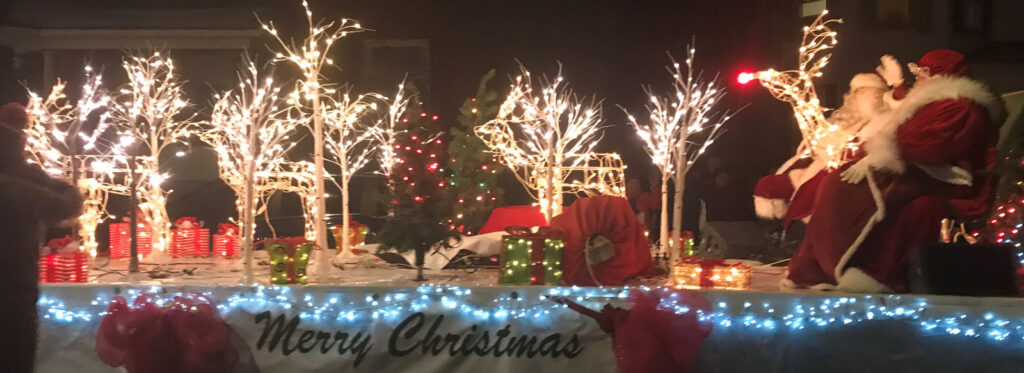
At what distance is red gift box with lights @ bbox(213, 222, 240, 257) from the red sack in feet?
9.88

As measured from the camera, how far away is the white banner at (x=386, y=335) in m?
4.13

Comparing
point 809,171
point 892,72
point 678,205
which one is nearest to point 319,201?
point 678,205

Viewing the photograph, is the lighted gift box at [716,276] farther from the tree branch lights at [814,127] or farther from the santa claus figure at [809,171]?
the tree branch lights at [814,127]

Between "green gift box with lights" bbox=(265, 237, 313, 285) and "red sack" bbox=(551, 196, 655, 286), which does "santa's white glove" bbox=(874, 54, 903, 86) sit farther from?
"green gift box with lights" bbox=(265, 237, 313, 285)

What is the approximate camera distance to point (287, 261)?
4.61 metres

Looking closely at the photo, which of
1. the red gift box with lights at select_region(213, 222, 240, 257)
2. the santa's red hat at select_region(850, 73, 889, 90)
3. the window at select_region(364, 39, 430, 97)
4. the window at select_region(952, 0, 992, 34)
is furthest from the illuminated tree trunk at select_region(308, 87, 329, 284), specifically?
the window at select_region(952, 0, 992, 34)

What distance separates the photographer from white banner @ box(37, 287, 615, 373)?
4.13 meters

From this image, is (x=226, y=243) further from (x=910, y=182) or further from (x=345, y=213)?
(x=910, y=182)

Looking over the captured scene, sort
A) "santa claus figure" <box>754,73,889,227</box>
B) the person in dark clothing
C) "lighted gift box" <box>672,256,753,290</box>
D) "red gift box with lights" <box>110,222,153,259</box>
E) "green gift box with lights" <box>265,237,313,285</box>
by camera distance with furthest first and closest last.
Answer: "red gift box with lights" <box>110,222,153,259</box> < "santa claus figure" <box>754,73,889,227</box> < "green gift box with lights" <box>265,237,313,285</box> < "lighted gift box" <box>672,256,753,290</box> < the person in dark clothing

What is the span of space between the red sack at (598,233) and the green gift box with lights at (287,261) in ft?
4.86

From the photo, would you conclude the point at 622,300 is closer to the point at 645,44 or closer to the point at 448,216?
the point at 448,216

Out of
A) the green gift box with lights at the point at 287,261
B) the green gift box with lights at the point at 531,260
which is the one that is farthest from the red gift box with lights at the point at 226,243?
the green gift box with lights at the point at 531,260

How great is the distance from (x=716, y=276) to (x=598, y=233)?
701 mm

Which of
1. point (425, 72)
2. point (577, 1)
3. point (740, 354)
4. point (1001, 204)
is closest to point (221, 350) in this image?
point (740, 354)
